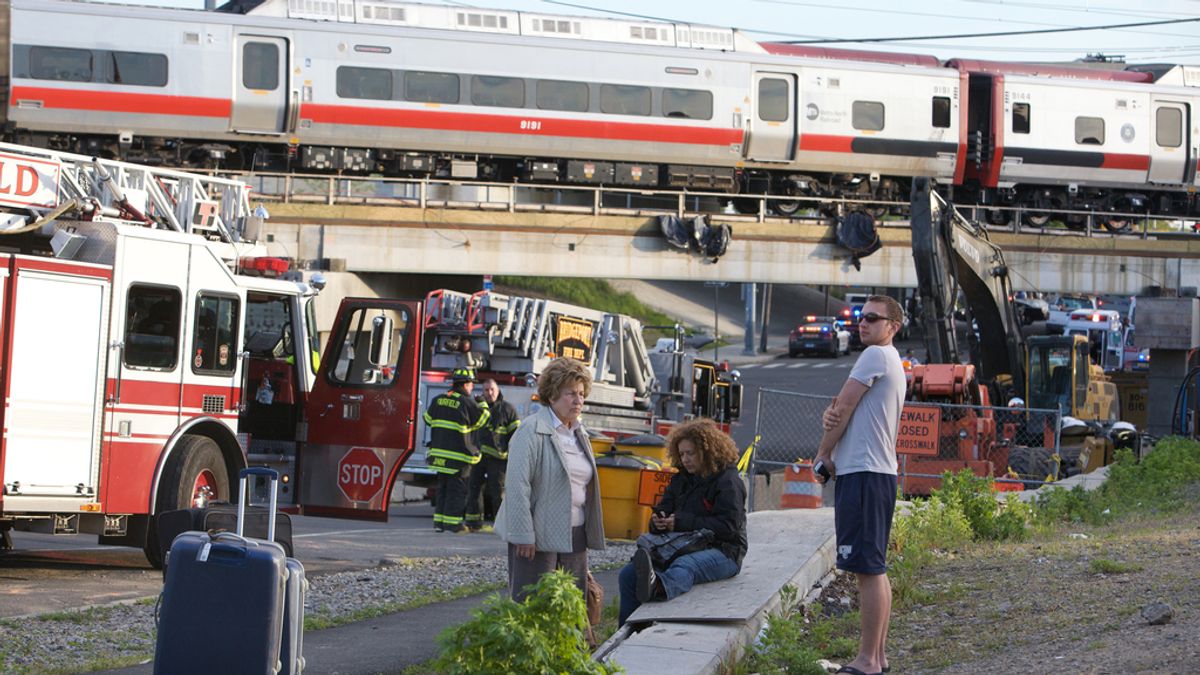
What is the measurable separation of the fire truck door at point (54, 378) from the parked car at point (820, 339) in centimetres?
4988

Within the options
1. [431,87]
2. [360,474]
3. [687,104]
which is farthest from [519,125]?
[360,474]

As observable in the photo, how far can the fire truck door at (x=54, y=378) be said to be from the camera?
33.8ft

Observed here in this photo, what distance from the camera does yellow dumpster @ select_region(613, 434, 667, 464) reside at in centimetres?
1769

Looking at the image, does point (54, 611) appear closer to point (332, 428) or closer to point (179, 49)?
point (332, 428)

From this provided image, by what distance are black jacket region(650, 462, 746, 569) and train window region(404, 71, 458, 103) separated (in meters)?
22.9

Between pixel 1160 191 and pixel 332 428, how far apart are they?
29.0 metres

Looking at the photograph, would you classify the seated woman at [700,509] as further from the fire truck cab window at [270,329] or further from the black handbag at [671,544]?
the fire truck cab window at [270,329]

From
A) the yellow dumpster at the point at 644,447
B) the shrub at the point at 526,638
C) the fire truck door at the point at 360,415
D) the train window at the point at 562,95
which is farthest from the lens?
the train window at the point at 562,95

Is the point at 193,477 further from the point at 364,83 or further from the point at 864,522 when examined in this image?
the point at 364,83

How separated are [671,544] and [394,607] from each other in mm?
2600

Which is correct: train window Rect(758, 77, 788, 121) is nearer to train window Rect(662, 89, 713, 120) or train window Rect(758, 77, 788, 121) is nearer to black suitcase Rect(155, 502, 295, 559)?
train window Rect(662, 89, 713, 120)

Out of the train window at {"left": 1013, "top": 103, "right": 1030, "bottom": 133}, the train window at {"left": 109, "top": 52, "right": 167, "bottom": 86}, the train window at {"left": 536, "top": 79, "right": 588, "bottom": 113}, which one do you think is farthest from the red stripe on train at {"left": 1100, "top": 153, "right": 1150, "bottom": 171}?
the train window at {"left": 109, "top": 52, "right": 167, "bottom": 86}

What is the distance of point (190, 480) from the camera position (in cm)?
1152

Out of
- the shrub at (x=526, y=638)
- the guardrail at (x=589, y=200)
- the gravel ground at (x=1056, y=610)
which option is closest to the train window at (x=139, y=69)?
the guardrail at (x=589, y=200)
